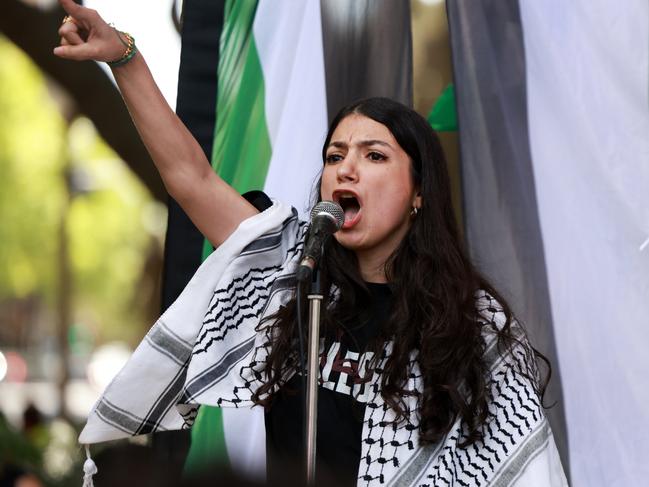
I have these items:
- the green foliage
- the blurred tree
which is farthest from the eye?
the green foliage

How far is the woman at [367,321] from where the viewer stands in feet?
7.18

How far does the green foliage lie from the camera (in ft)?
13.1

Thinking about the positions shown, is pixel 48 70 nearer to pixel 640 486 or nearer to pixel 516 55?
pixel 516 55

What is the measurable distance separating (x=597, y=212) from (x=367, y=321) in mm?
698

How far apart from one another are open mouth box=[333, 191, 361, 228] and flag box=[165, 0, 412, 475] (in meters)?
0.45

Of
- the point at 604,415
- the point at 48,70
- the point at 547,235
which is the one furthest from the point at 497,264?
the point at 48,70

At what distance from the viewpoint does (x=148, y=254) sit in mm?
4520

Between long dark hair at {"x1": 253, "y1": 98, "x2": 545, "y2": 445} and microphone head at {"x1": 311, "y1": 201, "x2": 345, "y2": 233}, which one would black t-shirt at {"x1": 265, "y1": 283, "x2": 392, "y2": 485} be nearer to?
long dark hair at {"x1": 253, "y1": 98, "x2": 545, "y2": 445}

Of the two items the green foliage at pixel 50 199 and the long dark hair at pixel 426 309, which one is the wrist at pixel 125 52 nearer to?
the long dark hair at pixel 426 309

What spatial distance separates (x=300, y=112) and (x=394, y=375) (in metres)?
0.94

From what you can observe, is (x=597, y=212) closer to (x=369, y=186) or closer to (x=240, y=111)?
(x=369, y=186)

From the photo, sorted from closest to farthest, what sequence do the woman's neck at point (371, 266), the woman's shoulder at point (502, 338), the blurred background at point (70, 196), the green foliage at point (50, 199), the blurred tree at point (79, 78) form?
1. the woman's shoulder at point (502, 338)
2. the woman's neck at point (371, 266)
3. the blurred background at point (70, 196)
4. the blurred tree at point (79, 78)
5. the green foliage at point (50, 199)

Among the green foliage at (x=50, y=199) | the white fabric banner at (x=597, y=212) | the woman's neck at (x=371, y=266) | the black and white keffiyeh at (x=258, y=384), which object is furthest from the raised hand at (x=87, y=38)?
the green foliage at (x=50, y=199)

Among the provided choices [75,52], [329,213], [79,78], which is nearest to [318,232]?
[329,213]
